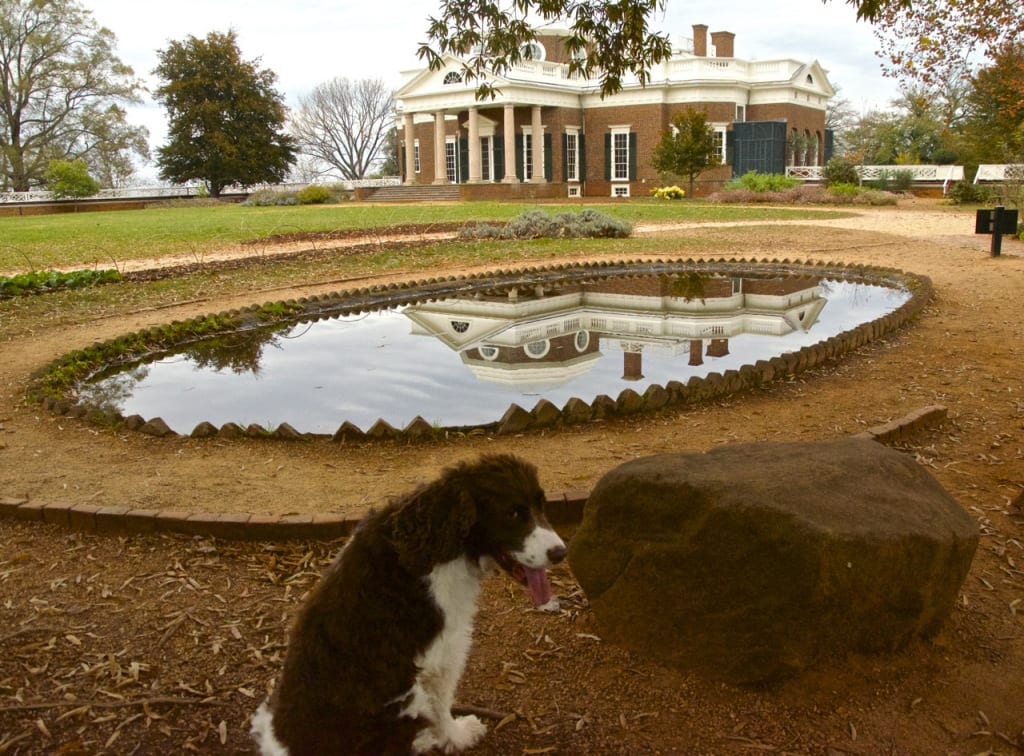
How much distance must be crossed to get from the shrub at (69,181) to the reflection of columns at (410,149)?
1738 centimetres

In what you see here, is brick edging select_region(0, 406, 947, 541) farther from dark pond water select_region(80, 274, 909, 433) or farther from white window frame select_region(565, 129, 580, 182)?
white window frame select_region(565, 129, 580, 182)

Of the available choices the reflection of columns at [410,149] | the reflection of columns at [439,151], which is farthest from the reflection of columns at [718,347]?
the reflection of columns at [410,149]

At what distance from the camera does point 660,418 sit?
236 inches

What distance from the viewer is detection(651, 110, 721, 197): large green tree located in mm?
33000

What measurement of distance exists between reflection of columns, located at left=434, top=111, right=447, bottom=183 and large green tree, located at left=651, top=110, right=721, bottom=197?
1350 centimetres

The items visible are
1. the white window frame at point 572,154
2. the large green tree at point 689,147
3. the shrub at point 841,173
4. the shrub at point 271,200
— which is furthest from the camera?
the white window frame at point 572,154

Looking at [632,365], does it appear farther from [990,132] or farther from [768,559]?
[990,132]

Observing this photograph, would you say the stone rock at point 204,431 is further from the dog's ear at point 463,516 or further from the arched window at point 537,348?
the dog's ear at point 463,516

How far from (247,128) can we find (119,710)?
167 ft

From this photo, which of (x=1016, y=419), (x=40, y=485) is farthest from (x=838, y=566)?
(x=40, y=485)

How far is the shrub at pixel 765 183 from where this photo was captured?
3400 cm

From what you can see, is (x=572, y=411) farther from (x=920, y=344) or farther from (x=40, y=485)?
(x=920, y=344)

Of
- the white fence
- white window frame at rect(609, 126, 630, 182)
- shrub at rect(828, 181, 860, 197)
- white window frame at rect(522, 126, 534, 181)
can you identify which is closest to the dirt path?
shrub at rect(828, 181, 860, 197)

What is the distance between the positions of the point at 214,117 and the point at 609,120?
23056 millimetres
